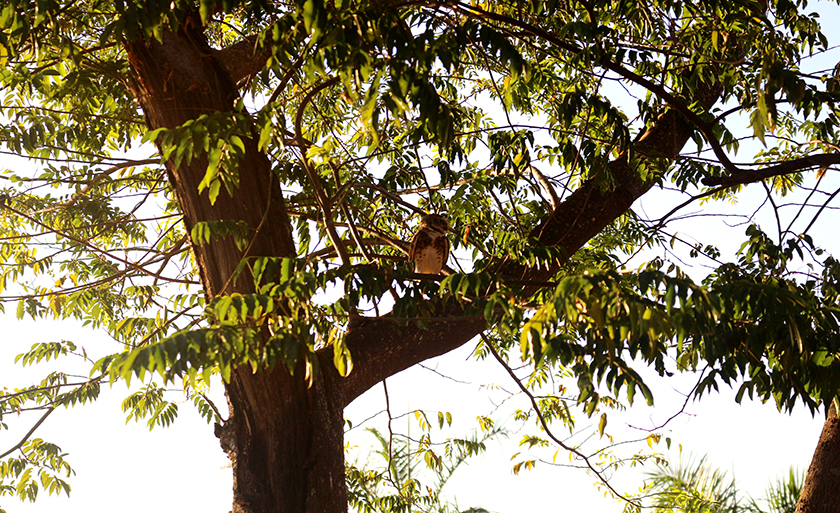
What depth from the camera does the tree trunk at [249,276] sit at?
2631mm

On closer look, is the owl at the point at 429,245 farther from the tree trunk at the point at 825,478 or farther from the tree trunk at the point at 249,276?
the tree trunk at the point at 825,478

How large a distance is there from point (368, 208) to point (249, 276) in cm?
126

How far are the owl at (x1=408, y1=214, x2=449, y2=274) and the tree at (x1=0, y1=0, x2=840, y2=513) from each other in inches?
4.3

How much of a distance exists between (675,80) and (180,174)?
7.29 feet

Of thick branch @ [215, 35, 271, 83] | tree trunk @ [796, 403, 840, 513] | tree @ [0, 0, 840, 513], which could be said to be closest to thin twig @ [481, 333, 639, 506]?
tree @ [0, 0, 840, 513]

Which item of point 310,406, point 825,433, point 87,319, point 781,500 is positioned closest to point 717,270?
point 825,433

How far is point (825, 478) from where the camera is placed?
10.9 feet

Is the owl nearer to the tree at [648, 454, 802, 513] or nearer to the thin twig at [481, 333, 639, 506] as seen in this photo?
the thin twig at [481, 333, 639, 506]

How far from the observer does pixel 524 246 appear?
2.65 meters

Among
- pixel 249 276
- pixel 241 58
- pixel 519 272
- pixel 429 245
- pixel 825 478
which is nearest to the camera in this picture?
pixel 249 276

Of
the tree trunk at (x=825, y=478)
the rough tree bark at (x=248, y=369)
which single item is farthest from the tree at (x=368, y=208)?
the tree trunk at (x=825, y=478)

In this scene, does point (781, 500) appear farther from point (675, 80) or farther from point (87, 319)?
point (87, 319)

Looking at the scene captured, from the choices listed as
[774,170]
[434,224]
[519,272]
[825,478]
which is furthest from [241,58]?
[825,478]

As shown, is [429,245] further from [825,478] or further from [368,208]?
[825,478]
